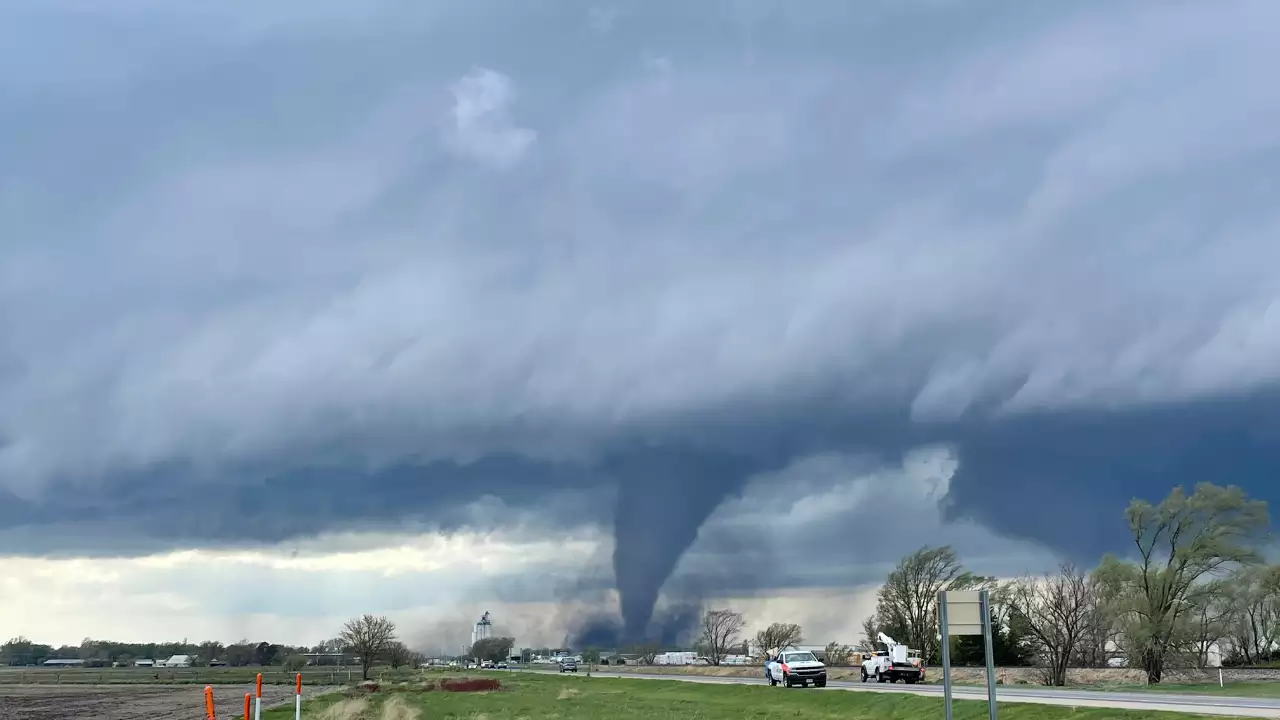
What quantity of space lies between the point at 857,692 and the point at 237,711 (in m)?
33.8

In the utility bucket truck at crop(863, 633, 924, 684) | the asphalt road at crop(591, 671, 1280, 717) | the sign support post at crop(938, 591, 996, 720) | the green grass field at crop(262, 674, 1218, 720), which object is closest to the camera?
the sign support post at crop(938, 591, 996, 720)

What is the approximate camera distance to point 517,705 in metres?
58.5

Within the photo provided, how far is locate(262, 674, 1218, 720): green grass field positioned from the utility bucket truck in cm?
916

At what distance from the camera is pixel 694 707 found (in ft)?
182

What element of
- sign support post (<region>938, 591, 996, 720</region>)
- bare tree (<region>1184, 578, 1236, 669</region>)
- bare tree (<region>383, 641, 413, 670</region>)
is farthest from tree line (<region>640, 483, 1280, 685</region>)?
bare tree (<region>383, 641, 413, 670</region>)

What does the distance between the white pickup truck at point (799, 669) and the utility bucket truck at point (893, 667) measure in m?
6.40

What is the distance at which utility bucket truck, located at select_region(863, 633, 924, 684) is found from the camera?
70938 mm

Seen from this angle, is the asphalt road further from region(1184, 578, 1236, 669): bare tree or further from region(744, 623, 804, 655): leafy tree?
region(744, 623, 804, 655): leafy tree

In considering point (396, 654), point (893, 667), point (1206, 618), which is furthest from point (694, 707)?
point (396, 654)

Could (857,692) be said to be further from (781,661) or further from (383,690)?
(383,690)

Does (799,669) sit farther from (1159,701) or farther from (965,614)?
(965,614)

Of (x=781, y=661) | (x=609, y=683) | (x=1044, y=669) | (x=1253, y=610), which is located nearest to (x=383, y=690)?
(x=609, y=683)

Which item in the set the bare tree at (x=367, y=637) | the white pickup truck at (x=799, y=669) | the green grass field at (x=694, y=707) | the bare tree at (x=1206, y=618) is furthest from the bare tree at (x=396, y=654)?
the bare tree at (x=1206, y=618)

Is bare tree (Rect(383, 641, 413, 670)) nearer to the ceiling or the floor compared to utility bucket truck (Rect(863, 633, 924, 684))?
nearer to the floor
